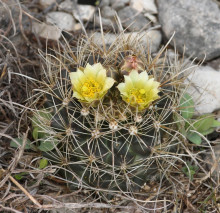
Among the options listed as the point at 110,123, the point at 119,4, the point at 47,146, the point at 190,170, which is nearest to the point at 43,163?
the point at 47,146

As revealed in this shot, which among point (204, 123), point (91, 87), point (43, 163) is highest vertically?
point (91, 87)

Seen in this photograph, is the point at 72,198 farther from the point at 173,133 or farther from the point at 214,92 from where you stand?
the point at 214,92

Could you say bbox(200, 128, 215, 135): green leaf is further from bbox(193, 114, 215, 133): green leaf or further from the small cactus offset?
the small cactus offset

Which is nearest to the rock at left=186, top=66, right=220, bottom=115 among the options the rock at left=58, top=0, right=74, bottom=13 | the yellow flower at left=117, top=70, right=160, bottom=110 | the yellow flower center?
the yellow flower at left=117, top=70, right=160, bottom=110

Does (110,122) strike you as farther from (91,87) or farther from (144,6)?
(144,6)

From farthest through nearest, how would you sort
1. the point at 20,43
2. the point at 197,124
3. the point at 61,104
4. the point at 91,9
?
the point at 91,9
the point at 20,43
the point at 197,124
the point at 61,104

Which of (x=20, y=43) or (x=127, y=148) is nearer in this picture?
(x=127, y=148)

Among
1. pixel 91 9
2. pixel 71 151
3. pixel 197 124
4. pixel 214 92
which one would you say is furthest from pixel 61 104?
pixel 91 9
